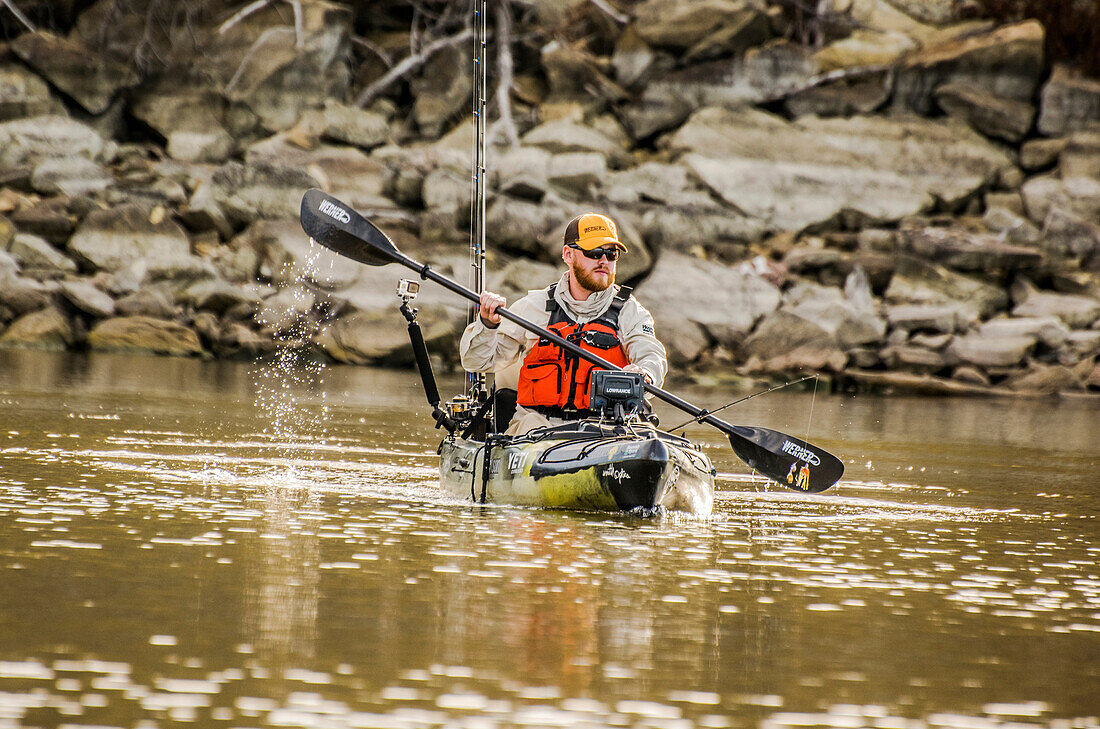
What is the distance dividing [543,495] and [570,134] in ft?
60.8

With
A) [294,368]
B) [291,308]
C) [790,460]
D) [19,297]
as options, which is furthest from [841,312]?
[790,460]

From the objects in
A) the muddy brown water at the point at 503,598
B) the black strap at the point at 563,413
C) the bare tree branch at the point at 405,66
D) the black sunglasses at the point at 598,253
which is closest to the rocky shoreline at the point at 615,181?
the bare tree branch at the point at 405,66

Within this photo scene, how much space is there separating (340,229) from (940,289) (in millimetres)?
15064

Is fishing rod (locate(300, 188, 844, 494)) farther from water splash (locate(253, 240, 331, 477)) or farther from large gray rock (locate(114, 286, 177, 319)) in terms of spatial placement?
large gray rock (locate(114, 286, 177, 319))

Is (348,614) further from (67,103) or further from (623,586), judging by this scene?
(67,103)

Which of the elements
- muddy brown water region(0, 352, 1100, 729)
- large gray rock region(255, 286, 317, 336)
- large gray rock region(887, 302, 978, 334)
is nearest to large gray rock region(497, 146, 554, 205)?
large gray rock region(255, 286, 317, 336)

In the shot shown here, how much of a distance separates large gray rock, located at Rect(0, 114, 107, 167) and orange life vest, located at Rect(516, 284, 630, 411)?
19135 mm

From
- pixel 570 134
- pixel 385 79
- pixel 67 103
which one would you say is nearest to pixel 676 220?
pixel 570 134

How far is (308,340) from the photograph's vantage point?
69.2ft

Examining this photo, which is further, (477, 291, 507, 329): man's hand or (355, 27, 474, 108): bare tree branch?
(355, 27, 474, 108): bare tree branch

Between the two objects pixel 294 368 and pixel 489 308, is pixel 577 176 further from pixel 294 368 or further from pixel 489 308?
pixel 489 308

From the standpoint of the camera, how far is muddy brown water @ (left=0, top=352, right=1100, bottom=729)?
3.67m

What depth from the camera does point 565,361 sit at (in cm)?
744

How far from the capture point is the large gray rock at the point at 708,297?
20453mm
